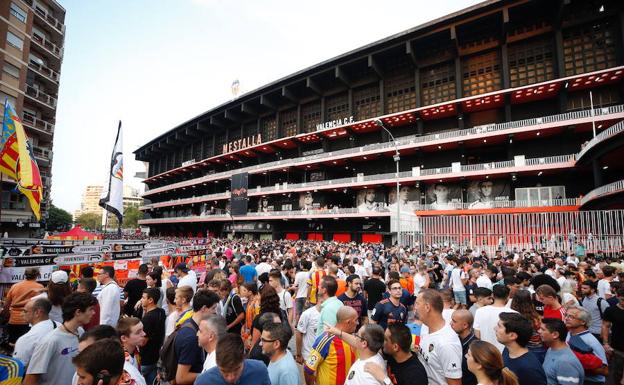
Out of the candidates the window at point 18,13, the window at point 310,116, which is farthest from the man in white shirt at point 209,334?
the window at point 310,116

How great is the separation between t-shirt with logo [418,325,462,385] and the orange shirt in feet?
20.6

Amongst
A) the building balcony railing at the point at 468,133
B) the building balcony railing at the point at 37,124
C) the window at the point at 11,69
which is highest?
the window at the point at 11,69

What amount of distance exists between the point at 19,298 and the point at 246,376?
535 cm

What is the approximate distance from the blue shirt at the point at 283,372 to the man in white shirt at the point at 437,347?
1.25 m

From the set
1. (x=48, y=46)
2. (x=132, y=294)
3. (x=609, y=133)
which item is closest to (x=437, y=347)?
(x=132, y=294)

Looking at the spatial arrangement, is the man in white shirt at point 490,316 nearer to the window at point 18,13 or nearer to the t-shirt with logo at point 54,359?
the t-shirt with logo at point 54,359

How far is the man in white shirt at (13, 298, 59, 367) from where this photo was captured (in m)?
3.16

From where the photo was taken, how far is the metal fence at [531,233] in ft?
51.4

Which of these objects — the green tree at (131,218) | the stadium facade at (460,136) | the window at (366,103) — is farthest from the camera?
the green tree at (131,218)

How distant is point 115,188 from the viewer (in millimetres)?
12031

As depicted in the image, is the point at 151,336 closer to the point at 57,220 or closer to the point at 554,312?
the point at 554,312

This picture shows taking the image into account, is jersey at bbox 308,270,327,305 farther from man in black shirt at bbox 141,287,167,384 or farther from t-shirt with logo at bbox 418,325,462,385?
t-shirt with logo at bbox 418,325,462,385

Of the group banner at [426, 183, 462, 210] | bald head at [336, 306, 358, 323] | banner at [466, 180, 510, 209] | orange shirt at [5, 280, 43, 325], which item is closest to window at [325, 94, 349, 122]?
banner at [426, 183, 462, 210]

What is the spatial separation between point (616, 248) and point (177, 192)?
6542cm
